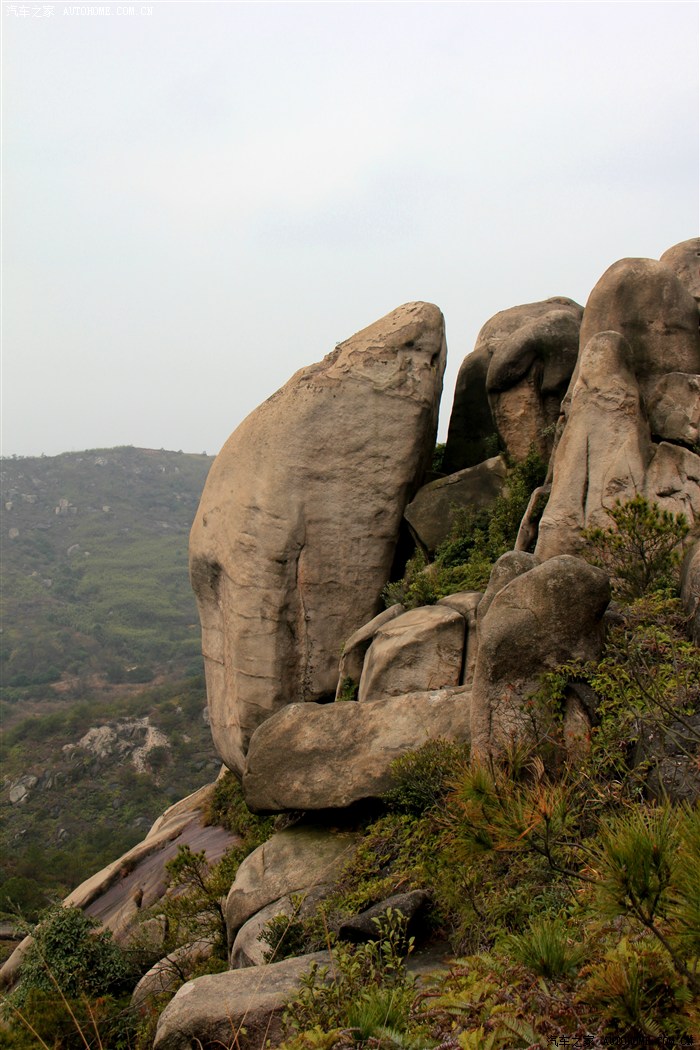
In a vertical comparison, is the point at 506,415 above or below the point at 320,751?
above

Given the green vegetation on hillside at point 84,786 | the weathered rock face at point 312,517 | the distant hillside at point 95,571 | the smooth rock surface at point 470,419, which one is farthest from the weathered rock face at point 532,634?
the distant hillside at point 95,571

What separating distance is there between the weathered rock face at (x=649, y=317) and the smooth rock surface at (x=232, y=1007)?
29.9ft

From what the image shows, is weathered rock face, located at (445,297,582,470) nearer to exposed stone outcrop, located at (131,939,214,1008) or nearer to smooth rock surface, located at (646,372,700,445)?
smooth rock surface, located at (646,372,700,445)

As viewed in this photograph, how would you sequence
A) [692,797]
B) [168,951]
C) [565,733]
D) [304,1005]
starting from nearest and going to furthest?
[304,1005] → [692,797] → [565,733] → [168,951]

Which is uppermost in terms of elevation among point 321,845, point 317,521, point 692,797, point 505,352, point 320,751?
point 505,352

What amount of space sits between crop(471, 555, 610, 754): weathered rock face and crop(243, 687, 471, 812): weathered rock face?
1.42 metres

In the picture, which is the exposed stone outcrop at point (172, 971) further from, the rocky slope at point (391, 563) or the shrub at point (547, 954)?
the shrub at point (547, 954)

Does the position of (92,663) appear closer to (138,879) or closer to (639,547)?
(138,879)

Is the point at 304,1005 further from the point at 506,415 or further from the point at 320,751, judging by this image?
the point at 506,415

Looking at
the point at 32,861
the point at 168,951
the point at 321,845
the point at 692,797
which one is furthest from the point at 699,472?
the point at 32,861

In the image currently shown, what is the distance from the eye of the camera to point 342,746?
10.4 meters

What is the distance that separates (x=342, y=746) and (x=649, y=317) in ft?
25.3

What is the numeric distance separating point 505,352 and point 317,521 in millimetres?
4289

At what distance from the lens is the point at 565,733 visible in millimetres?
8406
